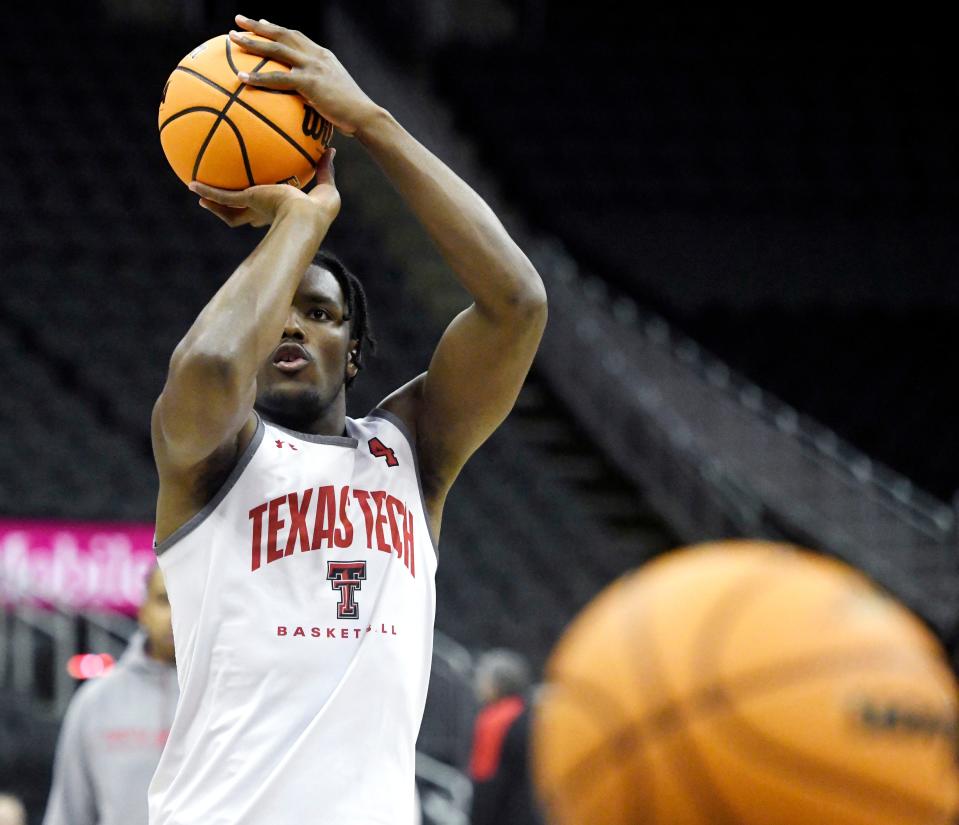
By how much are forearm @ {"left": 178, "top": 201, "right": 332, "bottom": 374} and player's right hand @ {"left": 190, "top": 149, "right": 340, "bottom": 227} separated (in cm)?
4

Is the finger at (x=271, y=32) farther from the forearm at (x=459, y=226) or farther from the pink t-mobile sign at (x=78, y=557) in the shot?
the pink t-mobile sign at (x=78, y=557)

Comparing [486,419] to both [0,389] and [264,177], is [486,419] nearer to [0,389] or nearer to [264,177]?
[264,177]

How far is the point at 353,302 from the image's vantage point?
3602mm

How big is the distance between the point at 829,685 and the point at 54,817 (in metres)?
3.38

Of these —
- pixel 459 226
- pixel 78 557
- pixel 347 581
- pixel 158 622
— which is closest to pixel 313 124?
pixel 459 226

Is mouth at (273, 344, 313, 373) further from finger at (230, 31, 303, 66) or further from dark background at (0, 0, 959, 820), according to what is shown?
dark background at (0, 0, 959, 820)

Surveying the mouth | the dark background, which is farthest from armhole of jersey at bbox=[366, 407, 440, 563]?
the dark background

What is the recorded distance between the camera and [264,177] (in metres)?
3.36

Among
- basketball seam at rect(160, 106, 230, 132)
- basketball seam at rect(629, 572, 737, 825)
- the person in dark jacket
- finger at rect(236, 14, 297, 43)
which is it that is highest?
finger at rect(236, 14, 297, 43)

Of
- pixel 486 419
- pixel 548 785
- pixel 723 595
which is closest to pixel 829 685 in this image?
pixel 723 595

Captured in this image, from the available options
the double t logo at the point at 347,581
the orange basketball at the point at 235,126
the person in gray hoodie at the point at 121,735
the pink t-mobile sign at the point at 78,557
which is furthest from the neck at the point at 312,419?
the pink t-mobile sign at the point at 78,557

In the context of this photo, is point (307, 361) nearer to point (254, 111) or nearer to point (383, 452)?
point (383, 452)

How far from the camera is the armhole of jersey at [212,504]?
124 inches

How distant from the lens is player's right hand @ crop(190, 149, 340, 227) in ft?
10.8
